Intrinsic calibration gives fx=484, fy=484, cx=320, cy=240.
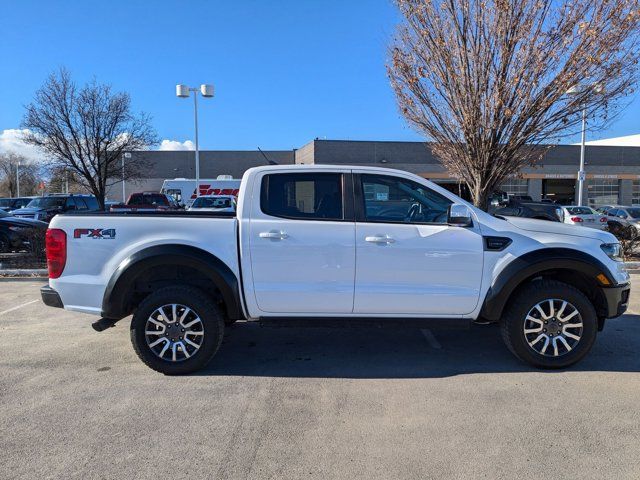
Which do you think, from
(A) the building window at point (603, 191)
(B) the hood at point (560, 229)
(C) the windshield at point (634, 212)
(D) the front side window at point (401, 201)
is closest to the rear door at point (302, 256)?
(D) the front side window at point (401, 201)

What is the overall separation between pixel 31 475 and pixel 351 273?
2.70 metres

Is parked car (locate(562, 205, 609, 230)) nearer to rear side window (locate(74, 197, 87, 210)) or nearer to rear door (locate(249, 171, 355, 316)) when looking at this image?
rear door (locate(249, 171, 355, 316))

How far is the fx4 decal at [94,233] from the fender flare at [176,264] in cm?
28

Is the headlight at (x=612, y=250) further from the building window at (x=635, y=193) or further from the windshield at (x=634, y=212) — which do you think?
the building window at (x=635, y=193)

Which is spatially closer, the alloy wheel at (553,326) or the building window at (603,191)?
the alloy wheel at (553,326)

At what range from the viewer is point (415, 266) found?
4.33 metres

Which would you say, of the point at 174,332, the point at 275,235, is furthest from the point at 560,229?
the point at 174,332

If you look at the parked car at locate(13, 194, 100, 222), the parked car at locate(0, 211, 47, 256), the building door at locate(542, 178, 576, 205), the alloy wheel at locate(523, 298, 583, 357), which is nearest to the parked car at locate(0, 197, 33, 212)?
the parked car at locate(13, 194, 100, 222)

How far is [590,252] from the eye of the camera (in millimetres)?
4418

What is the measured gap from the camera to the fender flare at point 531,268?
431 cm

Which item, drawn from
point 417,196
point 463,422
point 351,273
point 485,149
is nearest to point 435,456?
point 463,422

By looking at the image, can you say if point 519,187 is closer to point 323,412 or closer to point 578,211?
point 578,211

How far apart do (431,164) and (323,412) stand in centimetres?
3850

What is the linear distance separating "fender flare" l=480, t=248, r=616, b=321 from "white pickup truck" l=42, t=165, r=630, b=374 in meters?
0.01
